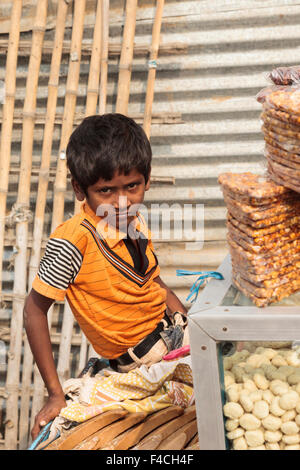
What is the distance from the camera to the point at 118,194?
1.80 metres

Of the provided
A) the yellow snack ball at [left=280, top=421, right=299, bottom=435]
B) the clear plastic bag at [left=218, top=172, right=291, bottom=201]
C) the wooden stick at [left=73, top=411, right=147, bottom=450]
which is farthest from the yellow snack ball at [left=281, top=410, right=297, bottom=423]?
the wooden stick at [left=73, top=411, right=147, bottom=450]

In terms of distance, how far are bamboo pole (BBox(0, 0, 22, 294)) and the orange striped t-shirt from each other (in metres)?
1.72

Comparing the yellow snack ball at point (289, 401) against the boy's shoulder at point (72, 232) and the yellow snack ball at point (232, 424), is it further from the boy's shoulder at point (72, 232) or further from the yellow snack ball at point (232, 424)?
the boy's shoulder at point (72, 232)

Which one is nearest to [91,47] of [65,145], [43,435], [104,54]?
[104,54]

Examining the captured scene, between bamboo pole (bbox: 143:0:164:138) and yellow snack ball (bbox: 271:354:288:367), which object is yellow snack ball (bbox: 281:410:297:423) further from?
bamboo pole (bbox: 143:0:164:138)

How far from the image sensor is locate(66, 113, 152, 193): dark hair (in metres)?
1.78

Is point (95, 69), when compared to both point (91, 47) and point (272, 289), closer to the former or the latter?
point (91, 47)

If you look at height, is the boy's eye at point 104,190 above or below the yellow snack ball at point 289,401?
above

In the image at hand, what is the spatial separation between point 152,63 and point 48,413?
226 cm

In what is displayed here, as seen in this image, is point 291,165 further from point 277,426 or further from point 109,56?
point 109,56

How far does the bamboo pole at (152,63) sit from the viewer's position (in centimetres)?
329

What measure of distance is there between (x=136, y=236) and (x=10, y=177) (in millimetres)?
1809

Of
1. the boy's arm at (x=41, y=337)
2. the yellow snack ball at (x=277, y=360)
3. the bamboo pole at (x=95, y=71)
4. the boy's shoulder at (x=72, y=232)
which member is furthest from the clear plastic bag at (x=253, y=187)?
the bamboo pole at (x=95, y=71)

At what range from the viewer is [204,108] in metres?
3.45
